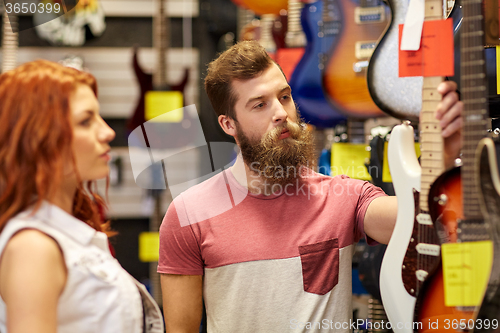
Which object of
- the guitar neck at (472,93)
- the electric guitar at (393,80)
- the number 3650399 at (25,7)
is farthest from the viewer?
the number 3650399 at (25,7)

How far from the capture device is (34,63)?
854 mm

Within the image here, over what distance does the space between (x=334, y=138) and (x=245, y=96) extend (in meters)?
0.44

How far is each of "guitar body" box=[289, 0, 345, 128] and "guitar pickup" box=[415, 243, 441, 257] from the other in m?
0.69

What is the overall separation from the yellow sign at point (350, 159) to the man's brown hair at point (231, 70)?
39cm

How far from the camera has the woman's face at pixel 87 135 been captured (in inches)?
33.2

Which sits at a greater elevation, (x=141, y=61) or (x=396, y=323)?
(x=141, y=61)

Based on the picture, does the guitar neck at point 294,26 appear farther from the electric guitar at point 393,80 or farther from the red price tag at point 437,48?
the red price tag at point 437,48

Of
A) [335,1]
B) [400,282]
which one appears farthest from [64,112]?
[335,1]

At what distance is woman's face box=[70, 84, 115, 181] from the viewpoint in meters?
0.84

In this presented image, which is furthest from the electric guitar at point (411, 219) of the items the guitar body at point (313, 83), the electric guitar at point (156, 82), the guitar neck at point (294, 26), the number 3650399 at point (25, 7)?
the electric guitar at point (156, 82)

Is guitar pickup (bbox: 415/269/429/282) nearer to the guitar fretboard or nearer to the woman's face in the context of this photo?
the guitar fretboard

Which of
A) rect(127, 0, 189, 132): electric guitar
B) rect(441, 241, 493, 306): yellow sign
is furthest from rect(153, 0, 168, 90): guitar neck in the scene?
rect(441, 241, 493, 306): yellow sign

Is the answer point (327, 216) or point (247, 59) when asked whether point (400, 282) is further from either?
point (247, 59)

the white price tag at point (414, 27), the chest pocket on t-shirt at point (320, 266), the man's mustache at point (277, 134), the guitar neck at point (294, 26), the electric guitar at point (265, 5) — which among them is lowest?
the chest pocket on t-shirt at point (320, 266)
